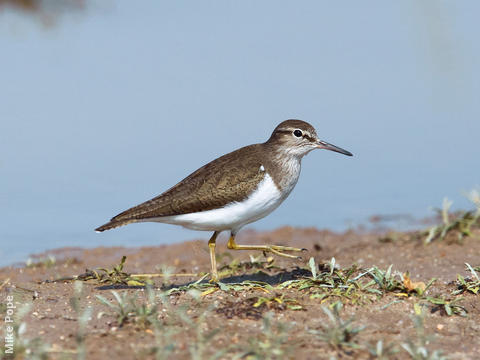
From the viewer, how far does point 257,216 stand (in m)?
7.57

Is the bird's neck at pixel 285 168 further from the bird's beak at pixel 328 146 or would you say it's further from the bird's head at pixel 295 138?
the bird's beak at pixel 328 146

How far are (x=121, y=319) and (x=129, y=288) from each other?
1.81m

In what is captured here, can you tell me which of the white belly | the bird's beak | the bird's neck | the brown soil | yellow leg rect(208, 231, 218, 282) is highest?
the bird's beak

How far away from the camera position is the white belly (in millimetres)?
7430

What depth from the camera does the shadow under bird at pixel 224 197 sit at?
747 centimetres

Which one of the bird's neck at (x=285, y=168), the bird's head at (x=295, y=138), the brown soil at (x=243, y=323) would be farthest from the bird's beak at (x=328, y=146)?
the brown soil at (x=243, y=323)

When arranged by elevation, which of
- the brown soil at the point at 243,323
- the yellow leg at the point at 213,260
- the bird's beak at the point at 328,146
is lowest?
the brown soil at the point at 243,323

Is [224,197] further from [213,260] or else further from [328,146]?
[328,146]

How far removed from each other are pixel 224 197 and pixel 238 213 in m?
0.23

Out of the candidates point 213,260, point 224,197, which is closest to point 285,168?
point 224,197

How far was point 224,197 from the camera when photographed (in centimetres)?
751

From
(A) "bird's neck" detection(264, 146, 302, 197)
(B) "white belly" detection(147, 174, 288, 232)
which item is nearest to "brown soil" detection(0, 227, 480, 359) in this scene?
(B) "white belly" detection(147, 174, 288, 232)

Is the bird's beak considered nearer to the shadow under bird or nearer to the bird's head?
the bird's head

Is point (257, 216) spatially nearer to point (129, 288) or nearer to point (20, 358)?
point (129, 288)
